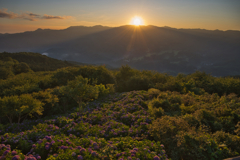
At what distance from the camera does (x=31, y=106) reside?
6.24 meters

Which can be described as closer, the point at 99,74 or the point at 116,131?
the point at 116,131

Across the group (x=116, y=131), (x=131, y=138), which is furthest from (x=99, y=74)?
(x=131, y=138)

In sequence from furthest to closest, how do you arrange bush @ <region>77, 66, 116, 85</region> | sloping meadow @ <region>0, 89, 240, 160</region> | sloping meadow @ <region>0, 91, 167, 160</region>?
bush @ <region>77, 66, 116, 85</region>
sloping meadow @ <region>0, 89, 240, 160</region>
sloping meadow @ <region>0, 91, 167, 160</region>

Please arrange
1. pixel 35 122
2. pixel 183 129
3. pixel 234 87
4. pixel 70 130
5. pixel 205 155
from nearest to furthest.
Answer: pixel 205 155 → pixel 183 129 → pixel 70 130 → pixel 35 122 → pixel 234 87

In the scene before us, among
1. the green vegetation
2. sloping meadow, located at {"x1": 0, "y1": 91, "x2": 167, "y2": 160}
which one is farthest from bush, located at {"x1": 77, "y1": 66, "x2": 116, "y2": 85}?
sloping meadow, located at {"x1": 0, "y1": 91, "x2": 167, "y2": 160}

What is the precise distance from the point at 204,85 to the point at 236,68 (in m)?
196

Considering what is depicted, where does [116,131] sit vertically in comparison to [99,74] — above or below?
below

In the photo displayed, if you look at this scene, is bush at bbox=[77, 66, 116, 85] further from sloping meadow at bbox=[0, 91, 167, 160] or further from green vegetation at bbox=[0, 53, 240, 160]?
sloping meadow at bbox=[0, 91, 167, 160]

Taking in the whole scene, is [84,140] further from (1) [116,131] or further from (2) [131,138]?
(2) [131,138]

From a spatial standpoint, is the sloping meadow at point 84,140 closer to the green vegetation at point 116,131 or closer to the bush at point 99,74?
the green vegetation at point 116,131

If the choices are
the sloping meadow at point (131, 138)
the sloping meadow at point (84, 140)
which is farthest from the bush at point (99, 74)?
the sloping meadow at point (131, 138)

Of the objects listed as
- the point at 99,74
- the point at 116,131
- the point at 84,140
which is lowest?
the point at 116,131

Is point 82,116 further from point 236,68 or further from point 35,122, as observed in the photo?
point 236,68

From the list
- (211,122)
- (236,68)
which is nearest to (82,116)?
(211,122)
